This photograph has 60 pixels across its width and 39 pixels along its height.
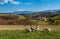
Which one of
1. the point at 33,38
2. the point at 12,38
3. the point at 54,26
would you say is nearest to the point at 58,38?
the point at 33,38

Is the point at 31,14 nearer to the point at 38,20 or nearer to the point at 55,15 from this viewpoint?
the point at 38,20

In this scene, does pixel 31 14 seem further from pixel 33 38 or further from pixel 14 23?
pixel 33 38

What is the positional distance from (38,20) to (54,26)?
1957 mm

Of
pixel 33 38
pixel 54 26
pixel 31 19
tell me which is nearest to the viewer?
pixel 33 38

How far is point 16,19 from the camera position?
52.1 feet

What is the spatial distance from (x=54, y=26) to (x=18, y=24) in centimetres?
339

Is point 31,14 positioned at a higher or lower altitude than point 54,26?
higher

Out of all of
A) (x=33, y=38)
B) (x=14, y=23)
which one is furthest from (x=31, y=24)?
(x=33, y=38)

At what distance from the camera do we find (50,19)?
51.5ft

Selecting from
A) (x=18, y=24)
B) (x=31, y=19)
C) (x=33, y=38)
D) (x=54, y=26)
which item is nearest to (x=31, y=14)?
(x=31, y=19)

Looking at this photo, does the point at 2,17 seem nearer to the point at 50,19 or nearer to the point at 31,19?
the point at 31,19

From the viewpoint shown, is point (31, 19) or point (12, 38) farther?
point (31, 19)

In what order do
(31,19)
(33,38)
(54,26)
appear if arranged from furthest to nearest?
1. (31,19)
2. (54,26)
3. (33,38)

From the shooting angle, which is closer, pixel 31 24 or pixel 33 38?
pixel 33 38
